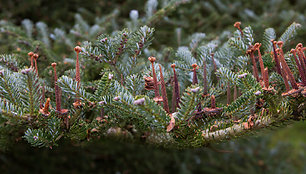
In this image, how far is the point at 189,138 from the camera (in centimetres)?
58

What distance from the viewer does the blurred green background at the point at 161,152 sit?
1719 millimetres

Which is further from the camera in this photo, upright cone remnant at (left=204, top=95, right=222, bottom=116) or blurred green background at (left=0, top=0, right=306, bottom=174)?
blurred green background at (left=0, top=0, right=306, bottom=174)

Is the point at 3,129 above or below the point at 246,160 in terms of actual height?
above

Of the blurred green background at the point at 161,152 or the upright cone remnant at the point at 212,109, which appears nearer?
the upright cone remnant at the point at 212,109

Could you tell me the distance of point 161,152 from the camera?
5.74 feet

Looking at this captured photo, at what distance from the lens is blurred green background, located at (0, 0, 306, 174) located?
1719mm

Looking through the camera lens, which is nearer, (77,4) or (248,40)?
(248,40)

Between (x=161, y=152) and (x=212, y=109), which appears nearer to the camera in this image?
(x=212, y=109)

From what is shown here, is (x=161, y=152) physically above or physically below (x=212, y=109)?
below

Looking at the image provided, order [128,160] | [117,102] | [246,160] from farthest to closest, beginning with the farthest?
[246,160] → [128,160] → [117,102]

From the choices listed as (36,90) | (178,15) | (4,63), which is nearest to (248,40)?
(36,90)

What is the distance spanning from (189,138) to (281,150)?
171 cm

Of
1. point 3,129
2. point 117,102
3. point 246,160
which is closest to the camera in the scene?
point 117,102

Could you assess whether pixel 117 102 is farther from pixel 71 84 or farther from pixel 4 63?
pixel 4 63
